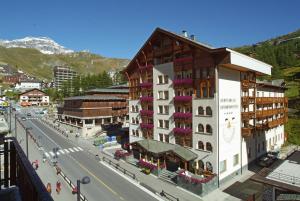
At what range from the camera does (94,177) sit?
3744cm

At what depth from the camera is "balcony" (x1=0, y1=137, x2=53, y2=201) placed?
4.59m

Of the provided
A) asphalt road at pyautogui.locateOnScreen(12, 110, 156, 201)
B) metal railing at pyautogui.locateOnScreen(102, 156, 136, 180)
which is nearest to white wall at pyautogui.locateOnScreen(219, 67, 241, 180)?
asphalt road at pyautogui.locateOnScreen(12, 110, 156, 201)

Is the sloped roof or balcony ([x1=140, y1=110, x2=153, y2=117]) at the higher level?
balcony ([x1=140, y1=110, x2=153, y2=117])

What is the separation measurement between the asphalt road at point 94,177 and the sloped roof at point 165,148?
22.5ft

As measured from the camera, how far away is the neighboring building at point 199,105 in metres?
34.4

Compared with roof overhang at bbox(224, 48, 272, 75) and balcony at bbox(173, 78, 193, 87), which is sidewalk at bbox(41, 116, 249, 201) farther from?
roof overhang at bbox(224, 48, 272, 75)

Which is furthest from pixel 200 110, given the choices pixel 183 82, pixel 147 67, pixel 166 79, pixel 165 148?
pixel 147 67

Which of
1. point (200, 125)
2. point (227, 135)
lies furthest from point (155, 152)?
point (227, 135)

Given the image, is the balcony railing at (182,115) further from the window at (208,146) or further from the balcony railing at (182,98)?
the window at (208,146)

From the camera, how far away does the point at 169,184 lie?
35.3 metres

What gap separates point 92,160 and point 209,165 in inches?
920

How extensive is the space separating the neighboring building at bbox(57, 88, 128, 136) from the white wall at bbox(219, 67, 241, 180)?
A: 44447mm

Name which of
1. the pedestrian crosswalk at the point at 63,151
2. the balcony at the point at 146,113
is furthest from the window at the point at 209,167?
the pedestrian crosswalk at the point at 63,151

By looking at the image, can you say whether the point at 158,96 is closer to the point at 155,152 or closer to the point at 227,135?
the point at 155,152
